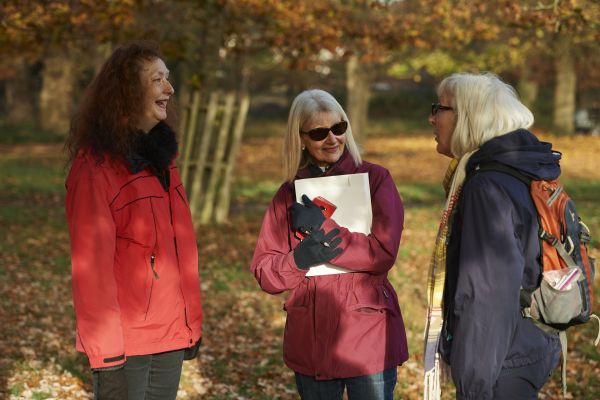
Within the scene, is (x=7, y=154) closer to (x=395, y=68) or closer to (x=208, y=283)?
(x=395, y=68)

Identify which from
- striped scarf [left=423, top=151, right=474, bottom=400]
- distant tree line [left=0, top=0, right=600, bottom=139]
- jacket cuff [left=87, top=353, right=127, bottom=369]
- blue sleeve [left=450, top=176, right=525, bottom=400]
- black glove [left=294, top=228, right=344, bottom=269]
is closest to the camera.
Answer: blue sleeve [left=450, top=176, right=525, bottom=400]

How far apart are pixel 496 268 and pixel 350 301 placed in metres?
0.89

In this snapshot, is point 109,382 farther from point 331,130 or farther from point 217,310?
point 217,310

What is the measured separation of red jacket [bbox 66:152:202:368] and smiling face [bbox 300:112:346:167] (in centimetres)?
63

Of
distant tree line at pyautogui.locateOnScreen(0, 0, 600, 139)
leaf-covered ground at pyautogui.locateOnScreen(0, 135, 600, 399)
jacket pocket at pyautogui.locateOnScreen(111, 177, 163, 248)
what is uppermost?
distant tree line at pyautogui.locateOnScreen(0, 0, 600, 139)

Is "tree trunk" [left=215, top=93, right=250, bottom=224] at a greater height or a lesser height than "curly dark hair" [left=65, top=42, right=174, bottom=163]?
lesser

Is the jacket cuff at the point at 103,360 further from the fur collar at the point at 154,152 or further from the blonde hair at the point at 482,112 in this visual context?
the blonde hair at the point at 482,112

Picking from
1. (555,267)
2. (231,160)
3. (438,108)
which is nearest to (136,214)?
(438,108)

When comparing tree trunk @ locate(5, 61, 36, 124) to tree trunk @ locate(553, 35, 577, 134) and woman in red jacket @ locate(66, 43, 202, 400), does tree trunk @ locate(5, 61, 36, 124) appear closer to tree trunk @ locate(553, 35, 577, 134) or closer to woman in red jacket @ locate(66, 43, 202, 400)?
tree trunk @ locate(553, 35, 577, 134)

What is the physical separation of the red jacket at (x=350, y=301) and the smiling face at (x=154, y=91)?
28.6 inches

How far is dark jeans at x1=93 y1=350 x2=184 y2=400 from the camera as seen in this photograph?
3.68 metres

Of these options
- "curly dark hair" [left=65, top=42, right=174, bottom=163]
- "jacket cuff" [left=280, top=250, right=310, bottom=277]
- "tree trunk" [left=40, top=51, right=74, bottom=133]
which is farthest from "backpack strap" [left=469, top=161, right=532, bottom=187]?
"tree trunk" [left=40, top=51, right=74, bottom=133]

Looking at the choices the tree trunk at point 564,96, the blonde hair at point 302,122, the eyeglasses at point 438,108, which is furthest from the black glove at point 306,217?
the tree trunk at point 564,96

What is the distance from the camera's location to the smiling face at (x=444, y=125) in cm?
338
